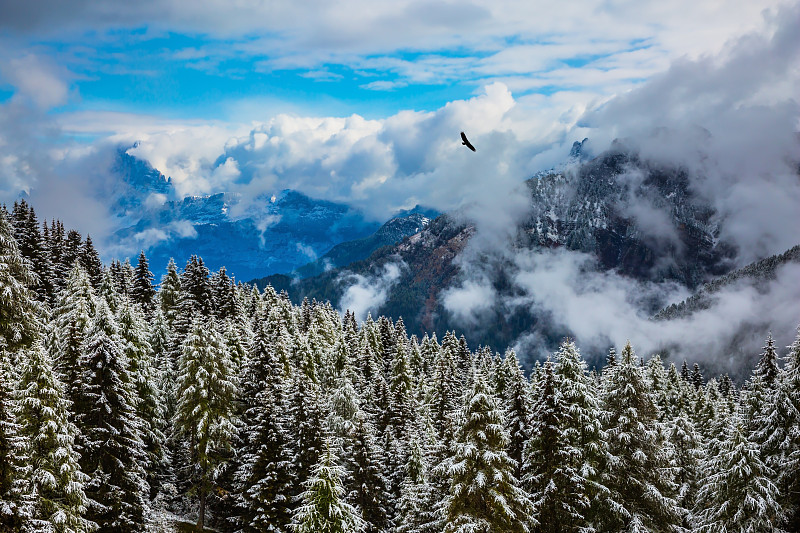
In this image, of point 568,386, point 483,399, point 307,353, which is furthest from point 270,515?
point 307,353

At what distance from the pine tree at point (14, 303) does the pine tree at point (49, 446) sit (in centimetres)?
90

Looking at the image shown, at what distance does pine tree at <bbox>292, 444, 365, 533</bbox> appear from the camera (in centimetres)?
2995

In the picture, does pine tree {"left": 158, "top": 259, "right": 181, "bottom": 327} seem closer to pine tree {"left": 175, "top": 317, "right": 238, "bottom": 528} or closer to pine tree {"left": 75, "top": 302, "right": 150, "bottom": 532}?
pine tree {"left": 175, "top": 317, "right": 238, "bottom": 528}

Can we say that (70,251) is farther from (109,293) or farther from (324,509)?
(324,509)

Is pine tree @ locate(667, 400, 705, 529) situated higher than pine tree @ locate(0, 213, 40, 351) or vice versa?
pine tree @ locate(0, 213, 40, 351)

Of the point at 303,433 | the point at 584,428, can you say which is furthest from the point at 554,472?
the point at 303,433

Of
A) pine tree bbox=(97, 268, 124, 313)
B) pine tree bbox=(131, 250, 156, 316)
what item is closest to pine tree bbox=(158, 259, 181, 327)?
pine tree bbox=(131, 250, 156, 316)

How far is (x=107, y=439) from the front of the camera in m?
28.7

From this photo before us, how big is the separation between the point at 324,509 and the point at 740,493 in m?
21.3

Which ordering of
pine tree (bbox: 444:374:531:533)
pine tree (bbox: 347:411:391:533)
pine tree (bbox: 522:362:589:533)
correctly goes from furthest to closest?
pine tree (bbox: 347:411:391:533) < pine tree (bbox: 522:362:589:533) < pine tree (bbox: 444:374:531:533)

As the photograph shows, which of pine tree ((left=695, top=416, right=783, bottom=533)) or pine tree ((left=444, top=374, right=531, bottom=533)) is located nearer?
pine tree ((left=444, top=374, right=531, bottom=533))

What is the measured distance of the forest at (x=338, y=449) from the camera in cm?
2406

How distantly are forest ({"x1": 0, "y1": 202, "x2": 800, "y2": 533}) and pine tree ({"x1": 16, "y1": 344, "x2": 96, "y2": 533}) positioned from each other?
0.09 meters

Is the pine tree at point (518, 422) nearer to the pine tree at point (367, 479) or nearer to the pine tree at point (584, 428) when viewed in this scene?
the pine tree at point (584, 428)
